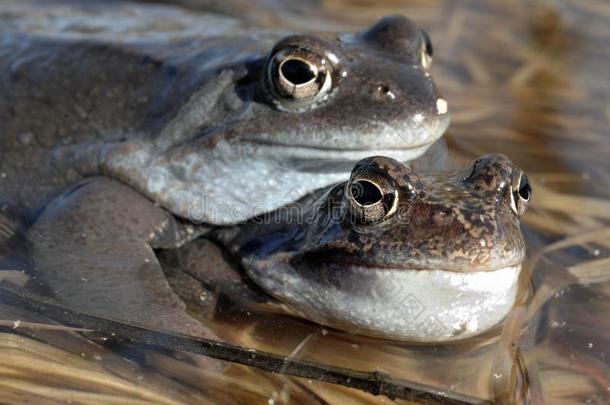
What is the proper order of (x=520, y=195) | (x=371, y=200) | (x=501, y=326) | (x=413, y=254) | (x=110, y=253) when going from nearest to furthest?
(x=413, y=254), (x=371, y=200), (x=520, y=195), (x=501, y=326), (x=110, y=253)

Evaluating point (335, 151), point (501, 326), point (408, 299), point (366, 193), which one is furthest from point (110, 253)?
point (501, 326)

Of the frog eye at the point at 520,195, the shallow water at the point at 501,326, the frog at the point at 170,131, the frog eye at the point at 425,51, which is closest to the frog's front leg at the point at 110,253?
the frog at the point at 170,131

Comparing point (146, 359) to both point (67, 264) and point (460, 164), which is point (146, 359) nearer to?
point (67, 264)

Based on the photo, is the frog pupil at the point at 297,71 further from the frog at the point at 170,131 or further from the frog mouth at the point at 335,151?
the frog mouth at the point at 335,151

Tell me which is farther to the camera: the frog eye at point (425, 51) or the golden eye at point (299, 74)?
the frog eye at point (425, 51)

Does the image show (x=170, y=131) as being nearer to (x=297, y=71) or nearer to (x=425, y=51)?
(x=297, y=71)

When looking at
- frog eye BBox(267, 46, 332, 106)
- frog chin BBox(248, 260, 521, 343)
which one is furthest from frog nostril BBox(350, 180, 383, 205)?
frog eye BBox(267, 46, 332, 106)

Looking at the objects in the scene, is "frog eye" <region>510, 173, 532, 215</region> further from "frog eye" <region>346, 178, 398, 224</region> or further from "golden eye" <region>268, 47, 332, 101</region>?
"golden eye" <region>268, 47, 332, 101</region>
